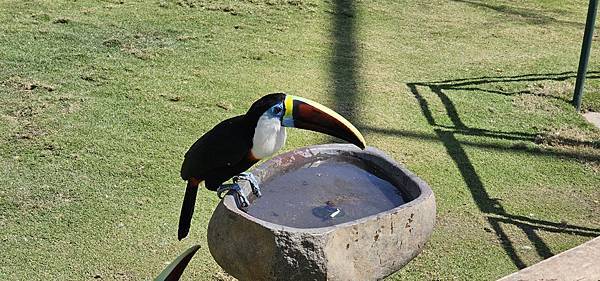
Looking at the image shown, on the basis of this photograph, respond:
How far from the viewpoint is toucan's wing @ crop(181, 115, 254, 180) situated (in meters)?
2.14

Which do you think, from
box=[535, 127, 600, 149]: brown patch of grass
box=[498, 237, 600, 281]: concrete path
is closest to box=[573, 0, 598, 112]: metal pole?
box=[535, 127, 600, 149]: brown patch of grass

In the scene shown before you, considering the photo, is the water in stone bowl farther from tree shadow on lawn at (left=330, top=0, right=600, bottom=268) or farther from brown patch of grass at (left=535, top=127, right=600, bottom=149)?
brown patch of grass at (left=535, top=127, right=600, bottom=149)

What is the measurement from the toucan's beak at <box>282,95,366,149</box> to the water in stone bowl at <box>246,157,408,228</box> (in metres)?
0.30

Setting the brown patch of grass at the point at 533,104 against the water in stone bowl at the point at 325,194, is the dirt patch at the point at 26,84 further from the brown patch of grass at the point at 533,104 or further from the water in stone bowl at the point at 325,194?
the brown patch of grass at the point at 533,104

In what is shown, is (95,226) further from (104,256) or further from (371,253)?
(371,253)

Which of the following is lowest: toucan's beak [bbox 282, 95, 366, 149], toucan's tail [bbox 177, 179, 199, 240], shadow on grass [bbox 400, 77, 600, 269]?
shadow on grass [bbox 400, 77, 600, 269]

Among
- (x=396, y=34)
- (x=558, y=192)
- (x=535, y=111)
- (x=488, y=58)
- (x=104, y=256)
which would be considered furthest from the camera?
(x=396, y=34)

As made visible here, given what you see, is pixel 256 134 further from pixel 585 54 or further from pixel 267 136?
pixel 585 54

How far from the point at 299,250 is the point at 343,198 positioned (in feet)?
1.08

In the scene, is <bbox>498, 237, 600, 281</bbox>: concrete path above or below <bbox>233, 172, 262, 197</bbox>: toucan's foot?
below

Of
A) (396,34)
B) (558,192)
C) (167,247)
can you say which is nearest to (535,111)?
(558,192)

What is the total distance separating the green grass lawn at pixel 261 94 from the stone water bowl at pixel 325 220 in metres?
0.81

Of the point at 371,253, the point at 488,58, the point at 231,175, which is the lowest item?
the point at 488,58

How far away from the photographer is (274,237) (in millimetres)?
2061
